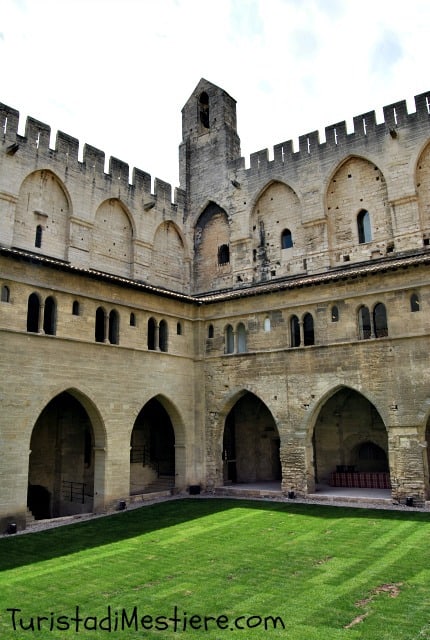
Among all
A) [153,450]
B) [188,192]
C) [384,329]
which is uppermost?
[188,192]

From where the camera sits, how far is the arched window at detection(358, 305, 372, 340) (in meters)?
20.1

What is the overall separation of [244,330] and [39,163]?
11.1 meters

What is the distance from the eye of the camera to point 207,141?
29.2 m

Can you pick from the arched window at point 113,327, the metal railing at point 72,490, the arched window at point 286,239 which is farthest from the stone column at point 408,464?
the metal railing at point 72,490

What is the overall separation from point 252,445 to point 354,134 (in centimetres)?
1539

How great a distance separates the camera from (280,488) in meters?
22.1

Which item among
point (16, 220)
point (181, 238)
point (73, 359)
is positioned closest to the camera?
point (73, 359)

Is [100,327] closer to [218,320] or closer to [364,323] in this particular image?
[218,320]

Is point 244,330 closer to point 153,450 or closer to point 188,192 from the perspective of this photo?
point 153,450

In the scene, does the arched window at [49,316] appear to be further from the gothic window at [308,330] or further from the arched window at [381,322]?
the arched window at [381,322]

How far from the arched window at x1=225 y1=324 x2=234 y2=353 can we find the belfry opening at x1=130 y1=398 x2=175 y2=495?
13.1 feet

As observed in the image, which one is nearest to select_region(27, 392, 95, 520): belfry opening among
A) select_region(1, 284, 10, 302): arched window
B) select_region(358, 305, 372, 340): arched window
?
select_region(1, 284, 10, 302): arched window

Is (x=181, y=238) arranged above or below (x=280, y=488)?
above

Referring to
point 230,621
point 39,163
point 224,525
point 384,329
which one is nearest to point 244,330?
point 384,329
